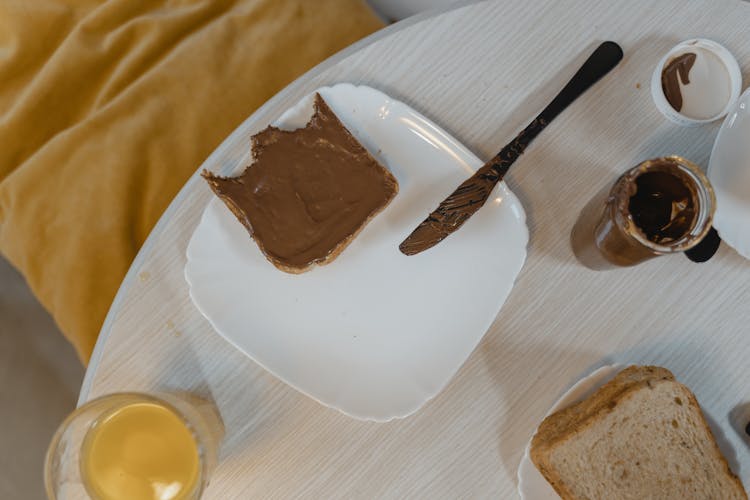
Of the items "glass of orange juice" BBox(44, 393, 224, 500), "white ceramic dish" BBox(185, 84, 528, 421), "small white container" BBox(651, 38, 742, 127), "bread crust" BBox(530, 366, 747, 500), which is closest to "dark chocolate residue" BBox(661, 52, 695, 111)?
"small white container" BBox(651, 38, 742, 127)

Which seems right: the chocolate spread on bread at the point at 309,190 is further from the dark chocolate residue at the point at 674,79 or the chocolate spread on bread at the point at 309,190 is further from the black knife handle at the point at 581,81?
the dark chocolate residue at the point at 674,79

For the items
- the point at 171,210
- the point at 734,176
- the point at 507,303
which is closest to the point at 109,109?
the point at 171,210

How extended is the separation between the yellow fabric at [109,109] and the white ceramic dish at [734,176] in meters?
0.65

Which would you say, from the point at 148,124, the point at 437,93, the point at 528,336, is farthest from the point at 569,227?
the point at 148,124

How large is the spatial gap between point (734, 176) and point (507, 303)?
367 millimetres

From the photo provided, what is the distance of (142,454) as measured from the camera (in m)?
0.76

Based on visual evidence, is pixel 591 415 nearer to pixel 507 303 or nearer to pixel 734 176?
pixel 507 303

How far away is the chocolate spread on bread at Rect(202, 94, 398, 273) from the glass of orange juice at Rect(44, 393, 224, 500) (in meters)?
0.24

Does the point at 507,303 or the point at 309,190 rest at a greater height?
the point at 309,190

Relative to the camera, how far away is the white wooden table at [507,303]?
807 mm

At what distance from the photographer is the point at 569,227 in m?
0.83

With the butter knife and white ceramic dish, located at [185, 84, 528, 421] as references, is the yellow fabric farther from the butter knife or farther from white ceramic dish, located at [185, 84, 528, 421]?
the butter knife

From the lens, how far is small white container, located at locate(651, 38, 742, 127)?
32.0 inches

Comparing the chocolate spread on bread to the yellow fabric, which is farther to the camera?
the yellow fabric
